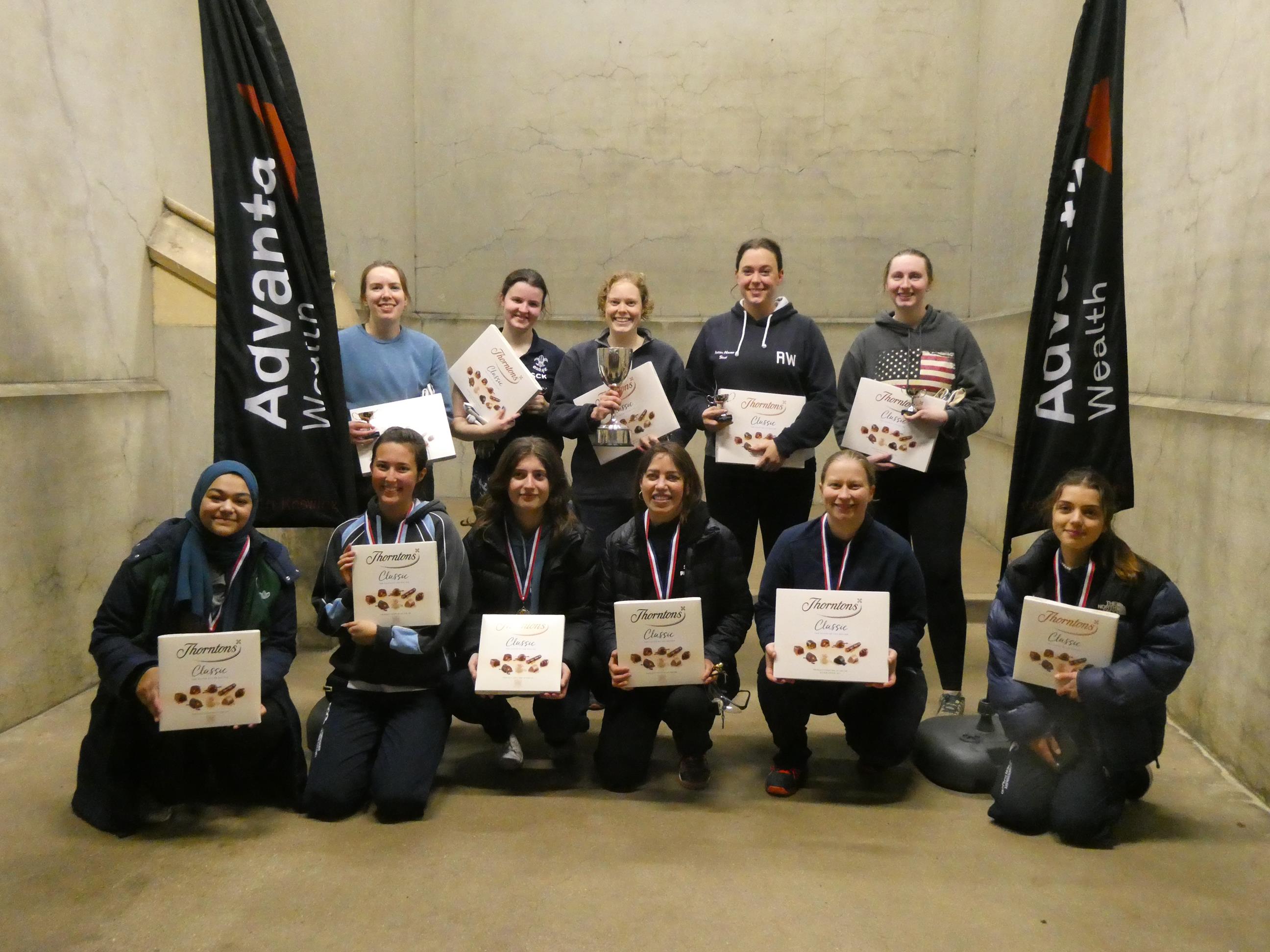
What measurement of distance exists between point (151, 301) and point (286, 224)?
1.45 metres

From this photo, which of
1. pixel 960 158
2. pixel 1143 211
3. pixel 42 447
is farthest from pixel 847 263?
pixel 42 447

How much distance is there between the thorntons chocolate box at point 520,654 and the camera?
320 cm

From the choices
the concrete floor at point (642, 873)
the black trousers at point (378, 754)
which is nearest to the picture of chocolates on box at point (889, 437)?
the concrete floor at point (642, 873)

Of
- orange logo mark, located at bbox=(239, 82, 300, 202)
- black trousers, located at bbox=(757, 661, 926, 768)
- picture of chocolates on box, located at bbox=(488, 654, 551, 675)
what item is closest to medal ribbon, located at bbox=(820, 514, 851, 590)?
black trousers, located at bbox=(757, 661, 926, 768)

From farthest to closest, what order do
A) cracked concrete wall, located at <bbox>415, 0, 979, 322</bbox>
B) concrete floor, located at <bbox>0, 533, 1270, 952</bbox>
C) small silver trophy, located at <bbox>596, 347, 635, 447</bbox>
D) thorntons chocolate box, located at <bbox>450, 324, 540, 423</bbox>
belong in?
cracked concrete wall, located at <bbox>415, 0, 979, 322</bbox>
thorntons chocolate box, located at <bbox>450, 324, 540, 423</bbox>
small silver trophy, located at <bbox>596, 347, 635, 447</bbox>
concrete floor, located at <bbox>0, 533, 1270, 952</bbox>

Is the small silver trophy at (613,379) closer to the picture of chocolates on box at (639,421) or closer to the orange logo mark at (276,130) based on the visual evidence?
the picture of chocolates on box at (639,421)

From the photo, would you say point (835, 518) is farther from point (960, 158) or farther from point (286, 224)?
point (960, 158)

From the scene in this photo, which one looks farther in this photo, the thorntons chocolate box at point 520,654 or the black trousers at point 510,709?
the black trousers at point 510,709

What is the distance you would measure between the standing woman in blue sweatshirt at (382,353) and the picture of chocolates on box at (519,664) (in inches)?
35.3

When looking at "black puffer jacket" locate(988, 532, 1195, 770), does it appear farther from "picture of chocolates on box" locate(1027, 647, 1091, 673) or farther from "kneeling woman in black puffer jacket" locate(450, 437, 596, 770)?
"kneeling woman in black puffer jacket" locate(450, 437, 596, 770)

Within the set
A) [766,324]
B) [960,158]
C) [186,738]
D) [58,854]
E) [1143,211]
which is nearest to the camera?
[58,854]

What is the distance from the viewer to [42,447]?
3.79 metres

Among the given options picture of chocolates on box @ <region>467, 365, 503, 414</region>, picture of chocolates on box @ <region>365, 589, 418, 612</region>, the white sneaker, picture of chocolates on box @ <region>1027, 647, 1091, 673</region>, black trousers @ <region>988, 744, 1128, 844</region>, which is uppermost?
picture of chocolates on box @ <region>467, 365, 503, 414</region>

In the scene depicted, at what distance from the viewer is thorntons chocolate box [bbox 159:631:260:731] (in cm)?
283
